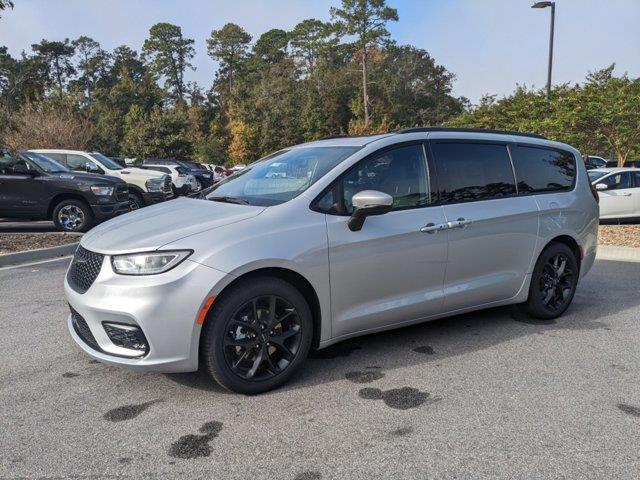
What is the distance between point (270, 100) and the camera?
56406 millimetres

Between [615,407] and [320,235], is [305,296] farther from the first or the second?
[615,407]

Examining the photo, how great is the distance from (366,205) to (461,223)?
1026mm

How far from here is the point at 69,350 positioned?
4434 mm

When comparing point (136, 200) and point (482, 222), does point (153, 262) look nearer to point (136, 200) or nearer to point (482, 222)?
point (482, 222)

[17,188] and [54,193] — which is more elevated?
[17,188]

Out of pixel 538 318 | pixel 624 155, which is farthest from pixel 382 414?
pixel 624 155

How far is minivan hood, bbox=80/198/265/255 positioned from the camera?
342 cm

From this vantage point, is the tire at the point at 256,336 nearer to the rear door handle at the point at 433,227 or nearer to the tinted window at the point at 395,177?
the tinted window at the point at 395,177

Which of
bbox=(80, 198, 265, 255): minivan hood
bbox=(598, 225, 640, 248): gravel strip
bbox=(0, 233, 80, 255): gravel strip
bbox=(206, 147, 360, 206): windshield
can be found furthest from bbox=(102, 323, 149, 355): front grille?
bbox=(598, 225, 640, 248): gravel strip

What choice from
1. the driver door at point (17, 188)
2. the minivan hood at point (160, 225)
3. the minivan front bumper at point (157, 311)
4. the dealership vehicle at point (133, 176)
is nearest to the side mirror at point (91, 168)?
the dealership vehicle at point (133, 176)

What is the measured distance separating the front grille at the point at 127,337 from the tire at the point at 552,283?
134 inches

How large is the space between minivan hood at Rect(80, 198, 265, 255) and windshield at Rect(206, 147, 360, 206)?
8.7 inches

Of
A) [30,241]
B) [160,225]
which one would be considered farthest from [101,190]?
[160,225]

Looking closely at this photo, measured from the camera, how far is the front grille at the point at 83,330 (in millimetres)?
3574
